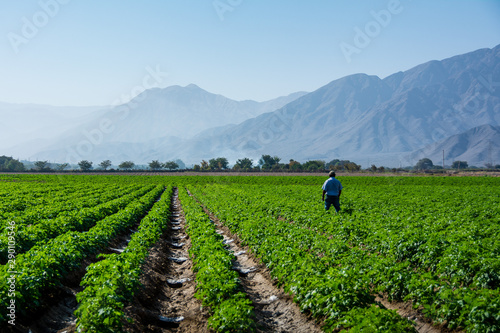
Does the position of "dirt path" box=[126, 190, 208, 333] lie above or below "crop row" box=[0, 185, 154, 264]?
below

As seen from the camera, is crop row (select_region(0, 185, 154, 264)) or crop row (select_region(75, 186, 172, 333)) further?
crop row (select_region(0, 185, 154, 264))

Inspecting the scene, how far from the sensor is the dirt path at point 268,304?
7.56 meters

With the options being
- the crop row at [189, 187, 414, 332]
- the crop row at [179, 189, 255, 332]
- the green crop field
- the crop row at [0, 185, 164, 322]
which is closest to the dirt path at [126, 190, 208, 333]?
the green crop field

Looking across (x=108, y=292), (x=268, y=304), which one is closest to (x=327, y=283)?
(x=268, y=304)

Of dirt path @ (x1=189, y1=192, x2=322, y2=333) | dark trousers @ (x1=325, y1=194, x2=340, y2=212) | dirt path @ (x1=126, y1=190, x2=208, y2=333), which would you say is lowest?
dirt path @ (x1=189, y1=192, x2=322, y2=333)

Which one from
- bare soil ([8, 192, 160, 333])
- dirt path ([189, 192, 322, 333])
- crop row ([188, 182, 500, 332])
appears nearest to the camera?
crop row ([188, 182, 500, 332])

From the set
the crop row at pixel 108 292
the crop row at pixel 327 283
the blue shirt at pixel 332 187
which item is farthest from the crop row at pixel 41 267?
the blue shirt at pixel 332 187

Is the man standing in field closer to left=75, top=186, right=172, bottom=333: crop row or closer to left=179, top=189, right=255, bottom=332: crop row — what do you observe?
left=179, top=189, right=255, bottom=332: crop row

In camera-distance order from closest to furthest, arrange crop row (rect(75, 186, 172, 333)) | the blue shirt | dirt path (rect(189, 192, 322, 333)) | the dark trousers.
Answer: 1. crop row (rect(75, 186, 172, 333))
2. dirt path (rect(189, 192, 322, 333))
3. the blue shirt
4. the dark trousers

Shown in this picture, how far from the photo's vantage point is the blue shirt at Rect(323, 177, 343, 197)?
17859 millimetres

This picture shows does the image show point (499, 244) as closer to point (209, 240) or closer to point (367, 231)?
point (367, 231)

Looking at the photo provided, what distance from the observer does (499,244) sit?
10148 millimetres

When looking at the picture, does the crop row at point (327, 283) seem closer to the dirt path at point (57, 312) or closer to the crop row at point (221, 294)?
the crop row at point (221, 294)

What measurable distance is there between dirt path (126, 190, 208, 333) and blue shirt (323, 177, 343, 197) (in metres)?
7.53
